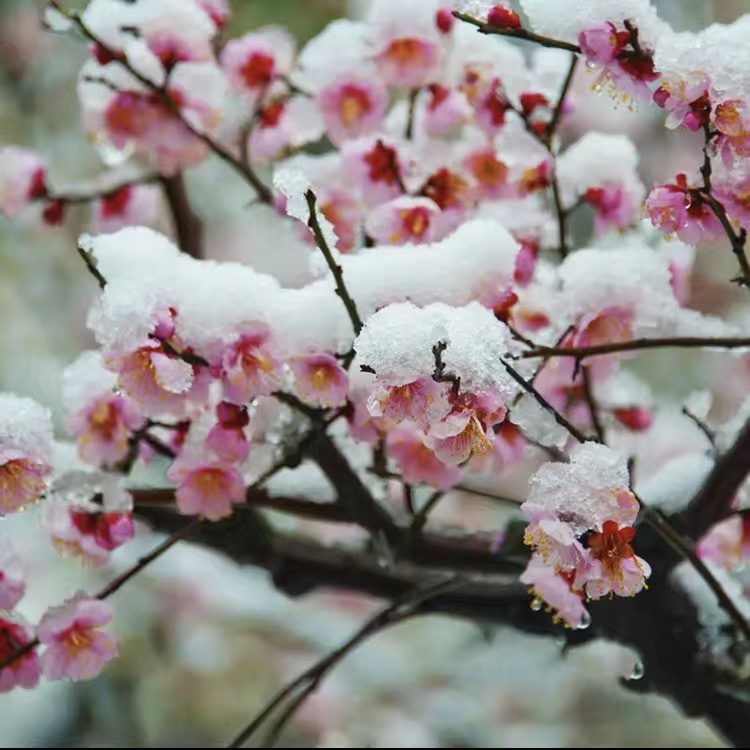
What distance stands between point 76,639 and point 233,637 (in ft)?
5.98

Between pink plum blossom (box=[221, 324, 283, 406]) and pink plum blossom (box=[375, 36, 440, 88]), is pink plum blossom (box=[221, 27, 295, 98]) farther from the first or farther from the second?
pink plum blossom (box=[221, 324, 283, 406])

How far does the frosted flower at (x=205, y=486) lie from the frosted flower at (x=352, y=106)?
1.34 feet

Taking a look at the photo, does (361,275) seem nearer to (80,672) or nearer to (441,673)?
(80,672)

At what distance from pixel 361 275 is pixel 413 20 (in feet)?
1.32

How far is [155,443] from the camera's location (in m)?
1.02

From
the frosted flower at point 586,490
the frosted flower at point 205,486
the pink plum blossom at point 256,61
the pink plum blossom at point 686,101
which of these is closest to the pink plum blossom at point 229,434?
the frosted flower at point 205,486

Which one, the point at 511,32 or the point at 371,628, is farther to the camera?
the point at 371,628

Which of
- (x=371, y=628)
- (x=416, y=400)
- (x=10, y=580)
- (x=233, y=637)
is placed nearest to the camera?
(x=416, y=400)

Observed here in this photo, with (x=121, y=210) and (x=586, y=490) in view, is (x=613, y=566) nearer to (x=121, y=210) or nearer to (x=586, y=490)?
(x=586, y=490)

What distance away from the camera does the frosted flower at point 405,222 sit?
1.00 meters

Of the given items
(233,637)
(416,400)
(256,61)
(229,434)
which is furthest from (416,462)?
(233,637)

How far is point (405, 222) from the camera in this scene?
1003 millimetres

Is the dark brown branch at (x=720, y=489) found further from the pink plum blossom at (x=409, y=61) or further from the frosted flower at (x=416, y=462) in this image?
the pink plum blossom at (x=409, y=61)

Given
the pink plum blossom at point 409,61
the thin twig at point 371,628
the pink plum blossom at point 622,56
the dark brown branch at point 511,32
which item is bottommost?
the thin twig at point 371,628
